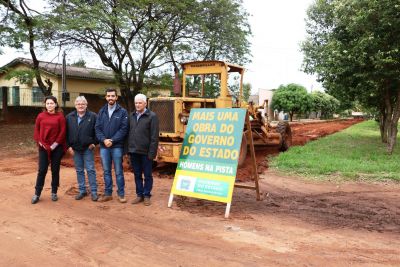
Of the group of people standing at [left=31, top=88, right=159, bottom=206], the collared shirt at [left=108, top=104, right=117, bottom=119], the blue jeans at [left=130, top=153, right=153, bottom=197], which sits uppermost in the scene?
the collared shirt at [left=108, top=104, right=117, bottom=119]

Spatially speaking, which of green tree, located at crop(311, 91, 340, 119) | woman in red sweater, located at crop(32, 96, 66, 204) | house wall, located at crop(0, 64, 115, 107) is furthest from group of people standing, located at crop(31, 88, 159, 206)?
green tree, located at crop(311, 91, 340, 119)

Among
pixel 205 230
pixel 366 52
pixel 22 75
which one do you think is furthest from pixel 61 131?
pixel 22 75

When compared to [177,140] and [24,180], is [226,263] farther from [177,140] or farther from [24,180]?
[24,180]

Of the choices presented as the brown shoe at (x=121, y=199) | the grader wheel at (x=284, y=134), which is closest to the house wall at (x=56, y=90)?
the grader wheel at (x=284, y=134)

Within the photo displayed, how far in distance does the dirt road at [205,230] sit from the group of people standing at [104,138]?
0.43 metres

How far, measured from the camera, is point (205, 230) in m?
→ 5.38

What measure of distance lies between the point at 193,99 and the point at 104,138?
10.9 ft

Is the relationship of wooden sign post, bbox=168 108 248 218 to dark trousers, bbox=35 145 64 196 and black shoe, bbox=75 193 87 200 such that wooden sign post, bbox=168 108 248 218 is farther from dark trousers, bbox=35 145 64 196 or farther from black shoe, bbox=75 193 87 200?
Result: dark trousers, bbox=35 145 64 196

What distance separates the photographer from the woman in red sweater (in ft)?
21.5

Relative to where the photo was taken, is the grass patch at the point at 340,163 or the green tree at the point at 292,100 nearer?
the grass patch at the point at 340,163

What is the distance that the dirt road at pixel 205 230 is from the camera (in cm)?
435

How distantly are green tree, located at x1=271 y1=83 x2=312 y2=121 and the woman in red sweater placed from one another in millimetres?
39019

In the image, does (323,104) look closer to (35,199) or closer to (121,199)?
(121,199)

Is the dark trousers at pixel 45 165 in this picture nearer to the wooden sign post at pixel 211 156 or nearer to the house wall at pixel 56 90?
the wooden sign post at pixel 211 156
